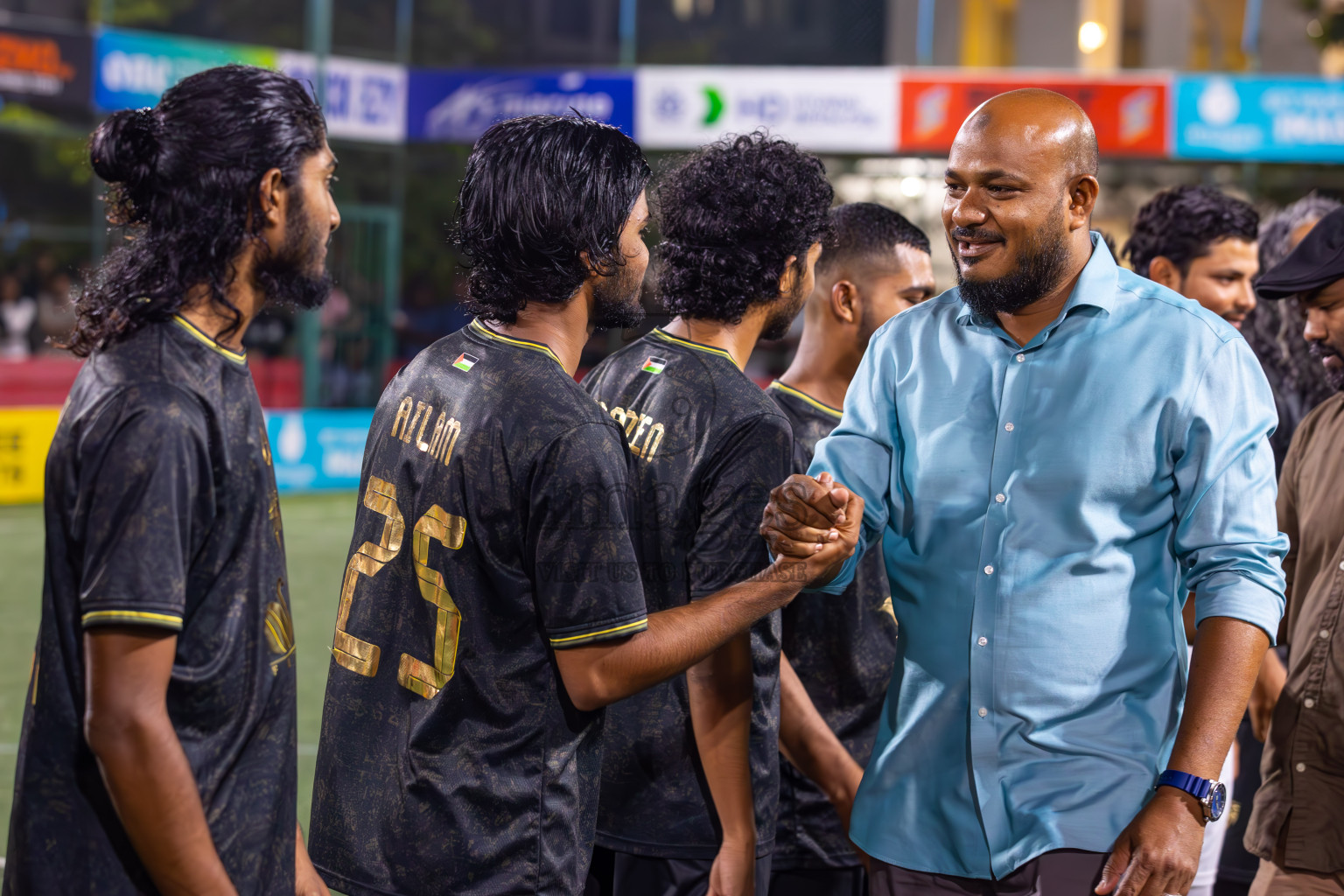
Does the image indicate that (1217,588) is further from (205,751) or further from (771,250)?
(205,751)

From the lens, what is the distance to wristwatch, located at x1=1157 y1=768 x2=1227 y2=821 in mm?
2168

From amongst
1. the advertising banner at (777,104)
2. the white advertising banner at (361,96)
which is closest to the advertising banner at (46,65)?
the white advertising banner at (361,96)

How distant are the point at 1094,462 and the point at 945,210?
605mm

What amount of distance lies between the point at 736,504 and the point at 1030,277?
737 millimetres

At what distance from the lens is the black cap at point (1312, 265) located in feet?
10.8

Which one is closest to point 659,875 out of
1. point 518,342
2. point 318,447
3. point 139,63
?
point 518,342

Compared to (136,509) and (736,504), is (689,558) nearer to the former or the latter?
(736,504)

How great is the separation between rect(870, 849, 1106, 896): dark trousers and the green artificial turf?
10.3 feet

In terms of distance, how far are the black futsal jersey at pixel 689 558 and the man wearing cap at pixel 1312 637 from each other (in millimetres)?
1248

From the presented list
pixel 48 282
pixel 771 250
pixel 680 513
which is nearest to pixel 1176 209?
pixel 771 250

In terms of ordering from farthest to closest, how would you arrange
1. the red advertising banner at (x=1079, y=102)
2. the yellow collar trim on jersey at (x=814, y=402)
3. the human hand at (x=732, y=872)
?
the red advertising banner at (x=1079, y=102), the yellow collar trim on jersey at (x=814, y=402), the human hand at (x=732, y=872)

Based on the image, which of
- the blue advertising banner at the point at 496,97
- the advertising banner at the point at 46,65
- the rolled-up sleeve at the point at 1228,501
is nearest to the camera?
the rolled-up sleeve at the point at 1228,501

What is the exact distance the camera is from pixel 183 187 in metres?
2.01

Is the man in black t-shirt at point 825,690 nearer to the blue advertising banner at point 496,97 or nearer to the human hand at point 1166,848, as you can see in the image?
the human hand at point 1166,848
